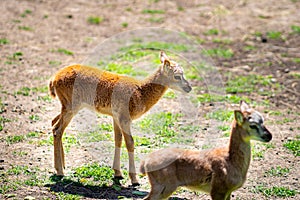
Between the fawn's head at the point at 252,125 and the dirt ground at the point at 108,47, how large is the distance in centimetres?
158

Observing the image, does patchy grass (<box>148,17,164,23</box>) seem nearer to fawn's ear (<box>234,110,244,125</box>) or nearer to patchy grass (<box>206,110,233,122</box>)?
patchy grass (<box>206,110,233,122</box>)

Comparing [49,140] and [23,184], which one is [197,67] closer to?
[49,140]

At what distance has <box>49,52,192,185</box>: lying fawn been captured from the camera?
8961mm

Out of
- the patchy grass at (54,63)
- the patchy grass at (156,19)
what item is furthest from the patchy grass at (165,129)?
the patchy grass at (156,19)

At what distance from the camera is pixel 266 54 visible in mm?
15422

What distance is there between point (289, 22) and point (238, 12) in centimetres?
176

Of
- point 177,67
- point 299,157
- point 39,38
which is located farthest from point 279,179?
point 39,38

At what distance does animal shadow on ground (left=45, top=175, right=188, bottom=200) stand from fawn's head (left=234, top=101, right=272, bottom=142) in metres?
1.75

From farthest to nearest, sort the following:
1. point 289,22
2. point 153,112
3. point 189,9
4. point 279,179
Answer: point 189,9, point 289,22, point 153,112, point 279,179

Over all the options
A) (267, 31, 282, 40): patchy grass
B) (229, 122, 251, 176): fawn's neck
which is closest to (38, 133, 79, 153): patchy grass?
(229, 122, 251, 176): fawn's neck

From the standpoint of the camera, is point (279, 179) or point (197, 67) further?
point (197, 67)

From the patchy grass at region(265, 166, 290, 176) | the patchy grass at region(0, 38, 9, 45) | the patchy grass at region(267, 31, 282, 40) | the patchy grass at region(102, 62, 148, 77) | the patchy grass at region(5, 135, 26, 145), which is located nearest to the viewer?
the patchy grass at region(265, 166, 290, 176)

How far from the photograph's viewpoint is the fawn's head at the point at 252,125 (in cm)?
724

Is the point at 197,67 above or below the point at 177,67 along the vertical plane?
below
